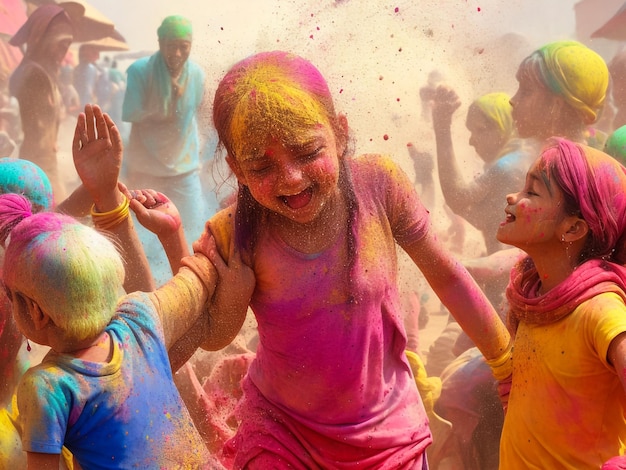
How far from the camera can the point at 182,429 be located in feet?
7.49

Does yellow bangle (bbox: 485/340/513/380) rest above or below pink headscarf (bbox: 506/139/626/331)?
below

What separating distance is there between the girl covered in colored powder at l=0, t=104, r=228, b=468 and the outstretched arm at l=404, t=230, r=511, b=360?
720 millimetres

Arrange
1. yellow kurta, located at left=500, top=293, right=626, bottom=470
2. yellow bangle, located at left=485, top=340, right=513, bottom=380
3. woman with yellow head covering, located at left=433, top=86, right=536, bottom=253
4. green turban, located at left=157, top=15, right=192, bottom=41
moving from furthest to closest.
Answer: green turban, located at left=157, top=15, right=192, bottom=41 → woman with yellow head covering, located at left=433, top=86, right=536, bottom=253 → yellow bangle, located at left=485, top=340, right=513, bottom=380 → yellow kurta, located at left=500, top=293, right=626, bottom=470

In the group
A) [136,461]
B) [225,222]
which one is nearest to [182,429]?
[136,461]

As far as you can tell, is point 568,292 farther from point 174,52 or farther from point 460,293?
point 174,52

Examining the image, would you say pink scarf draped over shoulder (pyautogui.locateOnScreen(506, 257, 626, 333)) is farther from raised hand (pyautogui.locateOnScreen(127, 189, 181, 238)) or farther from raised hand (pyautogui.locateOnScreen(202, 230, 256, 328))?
raised hand (pyautogui.locateOnScreen(127, 189, 181, 238))

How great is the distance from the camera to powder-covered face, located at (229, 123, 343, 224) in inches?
88.4

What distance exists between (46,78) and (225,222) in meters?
4.86

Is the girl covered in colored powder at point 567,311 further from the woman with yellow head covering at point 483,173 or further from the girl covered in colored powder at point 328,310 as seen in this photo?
the woman with yellow head covering at point 483,173

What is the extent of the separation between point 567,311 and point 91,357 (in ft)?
4.16

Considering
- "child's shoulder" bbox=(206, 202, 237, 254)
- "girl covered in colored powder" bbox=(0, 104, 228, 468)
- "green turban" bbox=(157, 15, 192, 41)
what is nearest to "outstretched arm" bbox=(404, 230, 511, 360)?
"child's shoulder" bbox=(206, 202, 237, 254)

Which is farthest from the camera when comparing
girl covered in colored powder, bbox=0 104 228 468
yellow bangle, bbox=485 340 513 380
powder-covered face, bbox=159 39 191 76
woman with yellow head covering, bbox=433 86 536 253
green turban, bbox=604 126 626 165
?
powder-covered face, bbox=159 39 191 76

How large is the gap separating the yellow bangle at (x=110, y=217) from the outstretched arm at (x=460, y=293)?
85 cm

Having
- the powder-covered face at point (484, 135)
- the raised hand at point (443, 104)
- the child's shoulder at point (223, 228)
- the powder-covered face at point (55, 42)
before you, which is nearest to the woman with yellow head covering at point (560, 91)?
the raised hand at point (443, 104)
